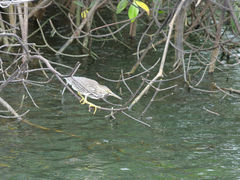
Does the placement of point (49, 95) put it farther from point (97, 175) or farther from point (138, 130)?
point (97, 175)

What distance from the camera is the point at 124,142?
5508mm

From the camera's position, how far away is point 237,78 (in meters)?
8.08

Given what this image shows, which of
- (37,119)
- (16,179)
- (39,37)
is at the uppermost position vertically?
(39,37)

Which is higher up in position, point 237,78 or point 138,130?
point 237,78

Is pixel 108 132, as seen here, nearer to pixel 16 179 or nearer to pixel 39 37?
pixel 16 179

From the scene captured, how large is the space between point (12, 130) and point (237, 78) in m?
4.10

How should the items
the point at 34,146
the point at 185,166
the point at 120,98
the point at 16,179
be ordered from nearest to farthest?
the point at 16,179 < the point at 185,166 < the point at 34,146 < the point at 120,98

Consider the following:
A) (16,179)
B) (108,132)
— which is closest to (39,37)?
(108,132)

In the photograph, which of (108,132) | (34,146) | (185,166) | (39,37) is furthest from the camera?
(39,37)

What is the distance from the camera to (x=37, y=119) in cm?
626

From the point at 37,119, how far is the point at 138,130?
4.56ft

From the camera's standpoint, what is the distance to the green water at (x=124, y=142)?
15.6 ft

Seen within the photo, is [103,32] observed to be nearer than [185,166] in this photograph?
No

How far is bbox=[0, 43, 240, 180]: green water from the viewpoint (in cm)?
474
